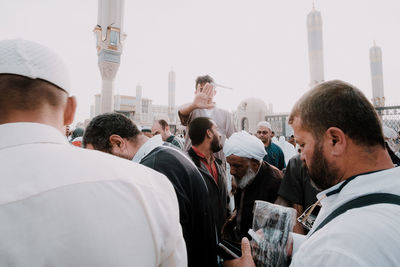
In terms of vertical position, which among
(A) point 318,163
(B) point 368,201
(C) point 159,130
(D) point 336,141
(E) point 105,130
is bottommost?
(B) point 368,201

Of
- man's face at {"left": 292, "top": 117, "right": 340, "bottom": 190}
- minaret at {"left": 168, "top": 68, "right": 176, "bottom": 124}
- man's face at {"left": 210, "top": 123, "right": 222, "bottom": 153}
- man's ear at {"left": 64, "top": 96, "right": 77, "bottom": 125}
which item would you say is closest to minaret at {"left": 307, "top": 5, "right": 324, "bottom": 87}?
minaret at {"left": 168, "top": 68, "right": 176, "bottom": 124}

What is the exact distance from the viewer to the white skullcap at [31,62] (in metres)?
0.75

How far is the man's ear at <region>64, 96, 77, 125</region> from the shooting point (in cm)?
90

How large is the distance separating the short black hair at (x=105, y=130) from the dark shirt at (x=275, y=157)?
3.45 meters

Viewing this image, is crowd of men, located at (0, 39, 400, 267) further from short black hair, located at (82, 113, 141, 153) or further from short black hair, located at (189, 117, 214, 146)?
short black hair, located at (189, 117, 214, 146)

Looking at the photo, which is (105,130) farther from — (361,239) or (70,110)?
(361,239)

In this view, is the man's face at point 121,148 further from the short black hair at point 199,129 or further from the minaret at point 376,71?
the minaret at point 376,71

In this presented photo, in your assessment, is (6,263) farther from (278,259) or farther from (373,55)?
(373,55)

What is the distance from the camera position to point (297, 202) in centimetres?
231

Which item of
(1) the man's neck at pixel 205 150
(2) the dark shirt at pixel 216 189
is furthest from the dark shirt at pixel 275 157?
(1) the man's neck at pixel 205 150

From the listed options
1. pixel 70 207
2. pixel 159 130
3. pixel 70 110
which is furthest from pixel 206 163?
pixel 159 130

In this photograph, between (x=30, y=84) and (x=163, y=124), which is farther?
(x=163, y=124)

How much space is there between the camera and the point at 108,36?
11227 millimetres

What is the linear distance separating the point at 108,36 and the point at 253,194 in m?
11.3
